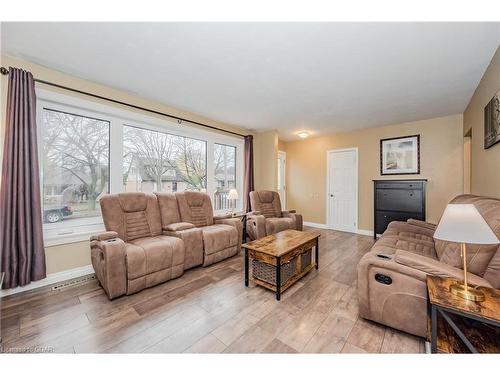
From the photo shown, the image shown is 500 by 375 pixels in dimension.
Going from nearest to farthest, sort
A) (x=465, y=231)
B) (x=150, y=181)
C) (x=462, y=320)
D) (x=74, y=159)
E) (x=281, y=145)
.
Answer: (x=465, y=231) < (x=462, y=320) < (x=74, y=159) < (x=150, y=181) < (x=281, y=145)

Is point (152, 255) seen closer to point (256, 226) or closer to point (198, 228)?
point (198, 228)

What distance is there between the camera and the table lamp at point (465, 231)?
1.18 meters

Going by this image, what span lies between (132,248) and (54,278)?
110 cm

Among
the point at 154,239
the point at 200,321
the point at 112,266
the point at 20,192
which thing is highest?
the point at 20,192

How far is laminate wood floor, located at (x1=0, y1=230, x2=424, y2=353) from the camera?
148cm

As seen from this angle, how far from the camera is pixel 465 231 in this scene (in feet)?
3.97

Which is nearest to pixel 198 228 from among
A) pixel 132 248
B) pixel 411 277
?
pixel 132 248

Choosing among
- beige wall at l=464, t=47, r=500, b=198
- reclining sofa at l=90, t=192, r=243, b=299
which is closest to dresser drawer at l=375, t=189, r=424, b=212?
beige wall at l=464, t=47, r=500, b=198

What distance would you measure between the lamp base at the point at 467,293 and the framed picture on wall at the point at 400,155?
3732 mm

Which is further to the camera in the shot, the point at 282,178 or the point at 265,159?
the point at 282,178

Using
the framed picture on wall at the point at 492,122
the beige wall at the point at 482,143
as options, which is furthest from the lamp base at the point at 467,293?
the framed picture on wall at the point at 492,122

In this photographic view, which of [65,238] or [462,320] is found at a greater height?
[65,238]

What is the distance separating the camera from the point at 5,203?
6.76 ft

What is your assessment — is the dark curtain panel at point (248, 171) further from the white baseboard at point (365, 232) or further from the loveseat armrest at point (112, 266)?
the loveseat armrest at point (112, 266)
